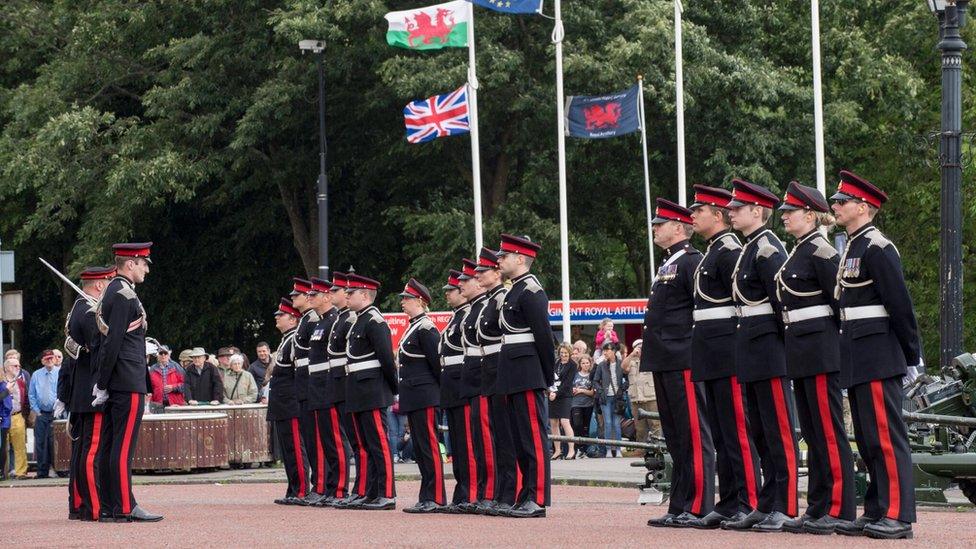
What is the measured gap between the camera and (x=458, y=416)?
1368 centimetres

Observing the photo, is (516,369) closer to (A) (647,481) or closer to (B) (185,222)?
(A) (647,481)

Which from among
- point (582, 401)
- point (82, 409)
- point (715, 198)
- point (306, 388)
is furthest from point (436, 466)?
point (582, 401)

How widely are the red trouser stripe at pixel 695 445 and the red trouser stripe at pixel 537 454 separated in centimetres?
175

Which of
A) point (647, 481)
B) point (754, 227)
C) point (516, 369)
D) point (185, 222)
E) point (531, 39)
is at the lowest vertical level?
point (647, 481)

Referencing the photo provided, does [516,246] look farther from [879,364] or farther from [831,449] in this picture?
[879,364]

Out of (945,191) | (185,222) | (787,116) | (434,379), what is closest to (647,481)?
(434,379)

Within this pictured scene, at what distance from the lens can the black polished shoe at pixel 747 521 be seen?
406 inches

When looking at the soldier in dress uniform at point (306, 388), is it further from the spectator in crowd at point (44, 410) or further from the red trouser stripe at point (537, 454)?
the spectator in crowd at point (44, 410)

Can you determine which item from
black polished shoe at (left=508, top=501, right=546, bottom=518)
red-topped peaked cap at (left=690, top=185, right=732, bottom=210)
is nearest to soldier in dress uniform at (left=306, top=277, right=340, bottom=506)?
black polished shoe at (left=508, top=501, right=546, bottom=518)

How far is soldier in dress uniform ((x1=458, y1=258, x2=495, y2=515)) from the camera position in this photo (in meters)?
13.1

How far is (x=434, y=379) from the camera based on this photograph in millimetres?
14086

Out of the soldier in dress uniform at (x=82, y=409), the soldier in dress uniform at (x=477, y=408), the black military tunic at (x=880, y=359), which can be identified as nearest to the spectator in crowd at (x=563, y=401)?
the soldier in dress uniform at (x=477, y=408)

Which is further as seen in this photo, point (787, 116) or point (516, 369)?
point (787, 116)

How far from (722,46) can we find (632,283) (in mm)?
13035
